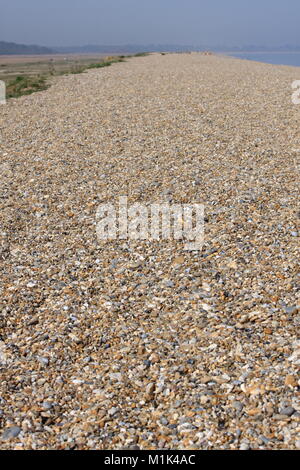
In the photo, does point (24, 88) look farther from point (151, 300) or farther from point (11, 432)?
point (11, 432)

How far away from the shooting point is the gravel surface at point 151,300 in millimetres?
3537

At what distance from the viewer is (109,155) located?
9664 mm

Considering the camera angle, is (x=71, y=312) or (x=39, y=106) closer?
(x=71, y=312)

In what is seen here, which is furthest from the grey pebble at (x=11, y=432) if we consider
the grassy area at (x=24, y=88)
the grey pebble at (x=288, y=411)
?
the grassy area at (x=24, y=88)

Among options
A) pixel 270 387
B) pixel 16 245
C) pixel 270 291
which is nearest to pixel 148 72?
pixel 16 245

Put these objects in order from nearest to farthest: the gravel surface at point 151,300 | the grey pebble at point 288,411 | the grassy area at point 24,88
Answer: the grey pebble at point 288,411, the gravel surface at point 151,300, the grassy area at point 24,88

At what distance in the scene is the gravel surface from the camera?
3.54 m

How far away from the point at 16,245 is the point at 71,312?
1.95 m

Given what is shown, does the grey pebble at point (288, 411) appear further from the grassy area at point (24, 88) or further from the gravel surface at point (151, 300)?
the grassy area at point (24, 88)

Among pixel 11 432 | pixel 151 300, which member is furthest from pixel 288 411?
pixel 11 432

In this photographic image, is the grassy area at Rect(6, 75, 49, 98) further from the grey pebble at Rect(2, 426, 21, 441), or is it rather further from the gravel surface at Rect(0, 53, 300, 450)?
the grey pebble at Rect(2, 426, 21, 441)

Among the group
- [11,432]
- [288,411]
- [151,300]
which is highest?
[151,300]

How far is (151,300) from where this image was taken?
5027 mm
